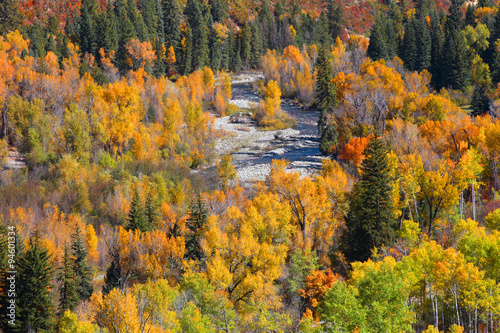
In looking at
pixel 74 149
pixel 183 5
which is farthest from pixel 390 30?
pixel 74 149

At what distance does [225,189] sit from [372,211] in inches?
1027

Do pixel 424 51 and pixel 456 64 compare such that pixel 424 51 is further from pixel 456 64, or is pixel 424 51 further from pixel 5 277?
pixel 5 277

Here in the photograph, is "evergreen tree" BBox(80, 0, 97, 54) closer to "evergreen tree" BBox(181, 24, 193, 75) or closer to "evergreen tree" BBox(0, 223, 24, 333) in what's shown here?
"evergreen tree" BBox(181, 24, 193, 75)

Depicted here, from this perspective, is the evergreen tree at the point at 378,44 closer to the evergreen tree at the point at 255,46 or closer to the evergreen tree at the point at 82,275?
the evergreen tree at the point at 255,46

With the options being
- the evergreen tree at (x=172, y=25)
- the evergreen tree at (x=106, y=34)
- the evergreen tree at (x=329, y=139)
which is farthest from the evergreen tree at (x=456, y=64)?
the evergreen tree at (x=106, y=34)

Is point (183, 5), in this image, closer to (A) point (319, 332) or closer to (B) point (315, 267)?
(B) point (315, 267)

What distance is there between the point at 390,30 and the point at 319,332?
10583 centimetres

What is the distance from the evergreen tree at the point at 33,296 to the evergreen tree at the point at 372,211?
26.0 metres

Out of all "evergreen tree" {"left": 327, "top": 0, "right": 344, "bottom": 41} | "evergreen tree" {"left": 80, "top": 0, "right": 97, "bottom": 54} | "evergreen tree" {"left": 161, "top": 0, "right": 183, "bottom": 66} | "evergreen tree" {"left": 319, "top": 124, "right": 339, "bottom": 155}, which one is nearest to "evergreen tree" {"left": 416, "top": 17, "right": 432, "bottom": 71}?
"evergreen tree" {"left": 319, "top": 124, "right": 339, "bottom": 155}

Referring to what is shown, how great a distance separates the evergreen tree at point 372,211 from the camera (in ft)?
144

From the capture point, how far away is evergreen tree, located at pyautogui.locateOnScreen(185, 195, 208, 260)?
48.4 metres

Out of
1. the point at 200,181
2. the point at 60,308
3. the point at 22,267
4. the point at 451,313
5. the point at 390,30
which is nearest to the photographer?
the point at 451,313

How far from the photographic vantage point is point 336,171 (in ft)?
193

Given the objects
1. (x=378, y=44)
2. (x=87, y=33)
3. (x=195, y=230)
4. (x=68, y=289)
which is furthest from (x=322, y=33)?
(x=68, y=289)
